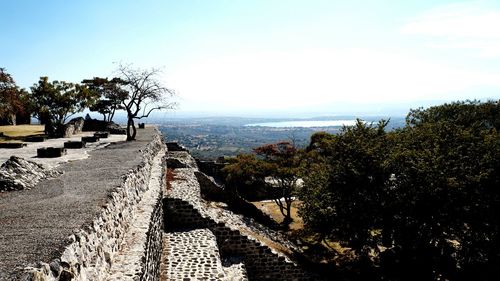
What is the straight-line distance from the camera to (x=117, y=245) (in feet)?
33.6

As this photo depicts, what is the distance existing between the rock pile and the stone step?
5.25 meters

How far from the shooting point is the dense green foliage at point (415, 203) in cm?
1669

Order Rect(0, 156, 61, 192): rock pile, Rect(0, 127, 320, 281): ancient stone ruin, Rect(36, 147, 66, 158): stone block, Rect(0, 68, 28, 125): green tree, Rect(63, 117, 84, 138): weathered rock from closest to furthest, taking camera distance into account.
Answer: Rect(0, 127, 320, 281): ancient stone ruin → Rect(0, 156, 61, 192): rock pile → Rect(36, 147, 66, 158): stone block → Rect(0, 68, 28, 125): green tree → Rect(63, 117, 84, 138): weathered rock

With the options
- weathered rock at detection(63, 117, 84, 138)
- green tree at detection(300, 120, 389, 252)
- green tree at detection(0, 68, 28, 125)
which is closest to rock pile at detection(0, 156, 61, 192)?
green tree at detection(300, 120, 389, 252)

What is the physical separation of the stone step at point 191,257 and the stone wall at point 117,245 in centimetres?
87

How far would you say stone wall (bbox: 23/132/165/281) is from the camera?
6816 millimetres

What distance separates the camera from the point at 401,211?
17.1 metres

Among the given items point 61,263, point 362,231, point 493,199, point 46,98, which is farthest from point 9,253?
point 46,98

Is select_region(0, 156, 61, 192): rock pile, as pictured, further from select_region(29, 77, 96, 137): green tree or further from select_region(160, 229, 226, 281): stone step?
select_region(29, 77, 96, 137): green tree

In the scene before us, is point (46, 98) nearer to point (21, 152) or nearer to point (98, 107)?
point (98, 107)

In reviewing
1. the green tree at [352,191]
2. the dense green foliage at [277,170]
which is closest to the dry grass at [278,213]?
the dense green foliage at [277,170]

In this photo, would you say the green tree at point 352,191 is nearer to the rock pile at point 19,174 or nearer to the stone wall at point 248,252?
the stone wall at point 248,252

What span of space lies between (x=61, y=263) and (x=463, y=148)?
68.0ft

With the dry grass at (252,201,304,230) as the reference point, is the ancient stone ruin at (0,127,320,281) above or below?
above
